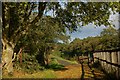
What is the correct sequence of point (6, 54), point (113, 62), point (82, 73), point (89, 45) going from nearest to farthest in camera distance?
1. point (113, 62)
2. point (6, 54)
3. point (82, 73)
4. point (89, 45)

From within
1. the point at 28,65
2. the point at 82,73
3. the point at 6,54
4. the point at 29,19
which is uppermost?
the point at 29,19

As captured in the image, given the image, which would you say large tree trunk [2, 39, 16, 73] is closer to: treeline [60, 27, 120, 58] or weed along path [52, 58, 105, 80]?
weed along path [52, 58, 105, 80]

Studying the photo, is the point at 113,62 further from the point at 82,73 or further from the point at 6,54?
the point at 6,54

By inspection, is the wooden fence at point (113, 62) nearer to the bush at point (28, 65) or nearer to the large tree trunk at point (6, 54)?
the bush at point (28, 65)

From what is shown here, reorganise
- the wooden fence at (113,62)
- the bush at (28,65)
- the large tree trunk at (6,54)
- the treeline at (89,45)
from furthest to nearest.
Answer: the treeline at (89,45) → the bush at (28,65) → the large tree trunk at (6,54) → the wooden fence at (113,62)

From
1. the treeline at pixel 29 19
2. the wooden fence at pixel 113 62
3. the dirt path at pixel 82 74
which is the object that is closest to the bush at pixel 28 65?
the treeline at pixel 29 19

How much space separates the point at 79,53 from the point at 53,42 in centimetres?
4091

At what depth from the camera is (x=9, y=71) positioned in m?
18.8

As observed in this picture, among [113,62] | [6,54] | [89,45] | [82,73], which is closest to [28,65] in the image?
[6,54]

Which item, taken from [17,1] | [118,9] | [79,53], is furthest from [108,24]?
[79,53]

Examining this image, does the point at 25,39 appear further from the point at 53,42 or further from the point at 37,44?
the point at 53,42

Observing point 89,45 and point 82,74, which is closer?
point 82,74

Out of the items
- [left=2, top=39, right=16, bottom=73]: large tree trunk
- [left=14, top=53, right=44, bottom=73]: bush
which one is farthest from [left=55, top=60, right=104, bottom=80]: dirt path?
[left=2, top=39, right=16, bottom=73]: large tree trunk

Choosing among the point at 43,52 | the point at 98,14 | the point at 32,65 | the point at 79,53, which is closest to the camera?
the point at 98,14
